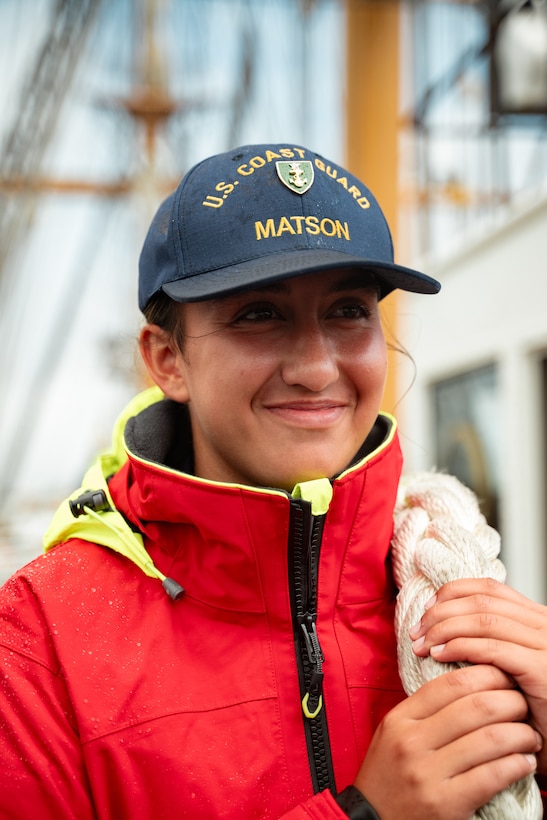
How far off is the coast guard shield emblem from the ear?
36 cm

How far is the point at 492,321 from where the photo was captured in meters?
5.03

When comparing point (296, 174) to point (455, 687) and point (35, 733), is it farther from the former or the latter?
point (35, 733)

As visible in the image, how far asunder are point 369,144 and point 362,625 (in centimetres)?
457

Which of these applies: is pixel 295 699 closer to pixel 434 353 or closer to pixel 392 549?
pixel 392 549

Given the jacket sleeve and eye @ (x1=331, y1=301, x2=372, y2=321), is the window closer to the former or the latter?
eye @ (x1=331, y1=301, x2=372, y2=321)

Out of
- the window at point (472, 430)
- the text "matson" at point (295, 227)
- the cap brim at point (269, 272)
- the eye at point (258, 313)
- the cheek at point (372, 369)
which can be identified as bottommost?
the window at point (472, 430)

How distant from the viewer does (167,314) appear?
5.16ft

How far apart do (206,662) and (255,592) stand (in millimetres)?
137

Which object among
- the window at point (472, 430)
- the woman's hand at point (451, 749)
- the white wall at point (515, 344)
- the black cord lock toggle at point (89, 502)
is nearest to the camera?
the woman's hand at point (451, 749)

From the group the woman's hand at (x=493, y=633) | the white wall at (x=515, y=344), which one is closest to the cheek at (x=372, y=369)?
the woman's hand at (x=493, y=633)

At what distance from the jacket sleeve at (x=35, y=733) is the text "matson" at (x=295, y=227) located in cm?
71

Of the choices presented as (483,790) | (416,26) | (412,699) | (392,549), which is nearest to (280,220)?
(392,549)

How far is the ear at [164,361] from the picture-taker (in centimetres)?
160

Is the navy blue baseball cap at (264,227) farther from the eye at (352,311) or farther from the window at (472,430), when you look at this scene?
the window at (472,430)
